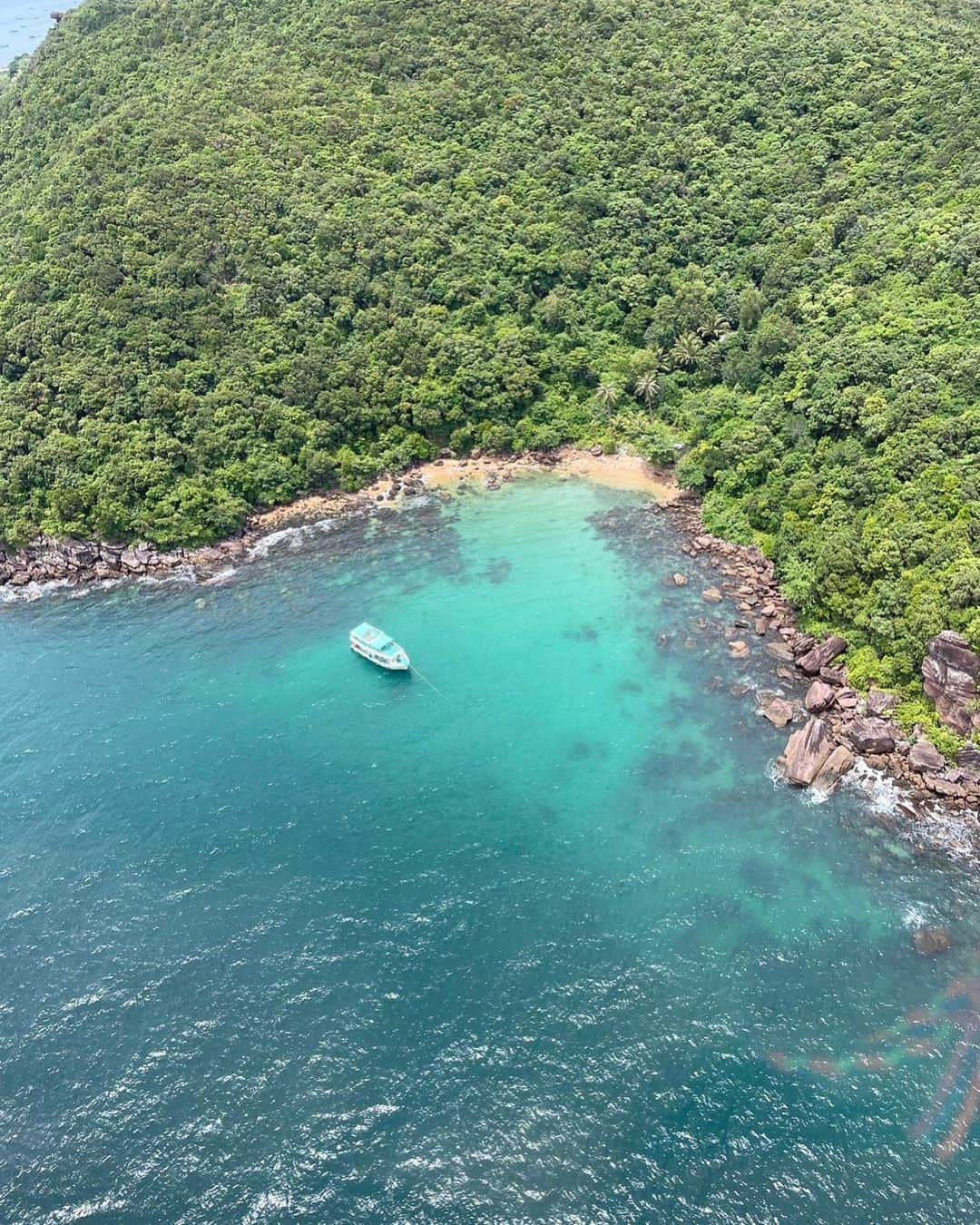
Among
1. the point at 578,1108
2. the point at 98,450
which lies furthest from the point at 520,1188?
the point at 98,450

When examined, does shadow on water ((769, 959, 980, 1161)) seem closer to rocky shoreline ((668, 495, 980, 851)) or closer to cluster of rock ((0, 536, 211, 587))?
rocky shoreline ((668, 495, 980, 851))

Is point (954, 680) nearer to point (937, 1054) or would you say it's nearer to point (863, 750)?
point (863, 750)

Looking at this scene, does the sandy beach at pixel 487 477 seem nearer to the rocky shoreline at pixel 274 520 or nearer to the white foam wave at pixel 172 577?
the rocky shoreline at pixel 274 520

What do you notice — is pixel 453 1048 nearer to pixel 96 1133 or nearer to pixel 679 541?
pixel 96 1133

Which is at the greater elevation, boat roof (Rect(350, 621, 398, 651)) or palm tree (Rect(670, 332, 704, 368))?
palm tree (Rect(670, 332, 704, 368))

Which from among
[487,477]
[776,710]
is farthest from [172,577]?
[776,710]

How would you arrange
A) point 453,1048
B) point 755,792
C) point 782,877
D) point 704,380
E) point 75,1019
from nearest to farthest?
1. point 453,1048
2. point 75,1019
3. point 782,877
4. point 755,792
5. point 704,380

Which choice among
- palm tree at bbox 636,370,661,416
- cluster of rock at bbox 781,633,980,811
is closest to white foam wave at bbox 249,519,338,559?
palm tree at bbox 636,370,661,416
